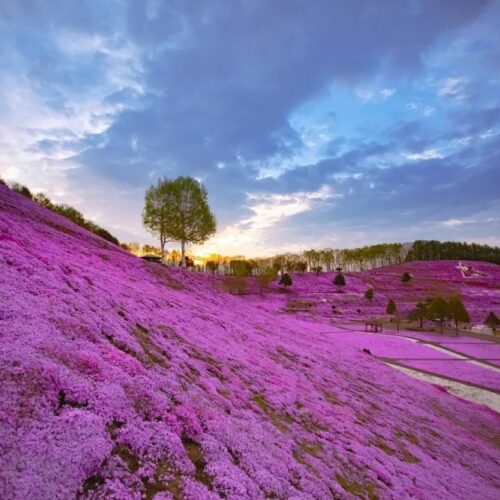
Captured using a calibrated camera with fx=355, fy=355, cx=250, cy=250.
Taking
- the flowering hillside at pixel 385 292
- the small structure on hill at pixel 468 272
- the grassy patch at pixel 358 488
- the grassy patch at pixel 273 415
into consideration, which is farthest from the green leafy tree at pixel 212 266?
the grassy patch at pixel 358 488

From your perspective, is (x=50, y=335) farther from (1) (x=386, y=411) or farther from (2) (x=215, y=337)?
(1) (x=386, y=411)

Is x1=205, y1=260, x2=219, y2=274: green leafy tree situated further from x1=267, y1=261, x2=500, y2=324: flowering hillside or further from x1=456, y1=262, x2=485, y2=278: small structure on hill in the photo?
x1=456, y1=262, x2=485, y2=278: small structure on hill

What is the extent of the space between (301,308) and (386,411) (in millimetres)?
58014

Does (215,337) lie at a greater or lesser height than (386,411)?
greater

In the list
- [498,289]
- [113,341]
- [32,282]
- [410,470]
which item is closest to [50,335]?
[113,341]

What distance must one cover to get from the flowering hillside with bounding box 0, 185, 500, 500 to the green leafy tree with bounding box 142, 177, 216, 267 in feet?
158

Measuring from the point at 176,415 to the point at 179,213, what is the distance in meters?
63.5

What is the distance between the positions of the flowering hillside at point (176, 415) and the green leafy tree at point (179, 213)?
4825 cm

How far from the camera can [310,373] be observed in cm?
1861

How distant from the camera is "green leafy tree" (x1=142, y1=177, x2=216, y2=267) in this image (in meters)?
68.7

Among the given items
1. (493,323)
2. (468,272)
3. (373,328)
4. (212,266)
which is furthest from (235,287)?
(468,272)

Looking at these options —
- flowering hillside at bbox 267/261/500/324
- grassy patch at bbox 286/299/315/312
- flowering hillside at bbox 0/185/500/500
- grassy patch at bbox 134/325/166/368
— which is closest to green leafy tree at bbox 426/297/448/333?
flowering hillside at bbox 267/261/500/324

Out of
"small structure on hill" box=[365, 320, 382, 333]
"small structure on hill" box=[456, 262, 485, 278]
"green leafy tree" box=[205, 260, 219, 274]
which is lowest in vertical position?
"small structure on hill" box=[365, 320, 382, 333]

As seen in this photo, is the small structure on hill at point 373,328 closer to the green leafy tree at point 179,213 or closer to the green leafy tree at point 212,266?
the green leafy tree at point 179,213
